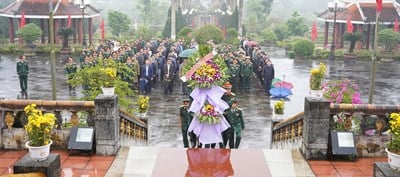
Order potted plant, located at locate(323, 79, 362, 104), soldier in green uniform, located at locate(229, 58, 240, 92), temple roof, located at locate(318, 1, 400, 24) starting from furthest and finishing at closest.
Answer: temple roof, located at locate(318, 1, 400, 24), soldier in green uniform, located at locate(229, 58, 240, 92), potted plant, located at locate(323, 79, 362, 104)

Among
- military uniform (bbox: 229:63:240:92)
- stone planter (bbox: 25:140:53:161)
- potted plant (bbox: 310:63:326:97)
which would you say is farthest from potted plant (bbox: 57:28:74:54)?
stone planter (bbox: 25:140:53:161)

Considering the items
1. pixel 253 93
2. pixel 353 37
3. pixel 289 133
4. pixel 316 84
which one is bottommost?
pixel 253 93

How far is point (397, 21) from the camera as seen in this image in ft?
115

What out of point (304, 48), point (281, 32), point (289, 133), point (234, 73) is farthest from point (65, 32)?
point (289, 133)

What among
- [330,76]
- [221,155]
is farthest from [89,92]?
[330,76]

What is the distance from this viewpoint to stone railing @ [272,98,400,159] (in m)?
8.00

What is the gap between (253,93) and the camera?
19.2m

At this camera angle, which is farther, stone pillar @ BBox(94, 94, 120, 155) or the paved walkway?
stone pillar @ BBox(94, 94, 120, 155)

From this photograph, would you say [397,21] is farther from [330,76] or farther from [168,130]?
[168,130]

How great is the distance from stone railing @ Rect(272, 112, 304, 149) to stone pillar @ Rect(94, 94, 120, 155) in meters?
3.22

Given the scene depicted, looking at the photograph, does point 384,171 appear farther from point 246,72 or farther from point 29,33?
point 29,33

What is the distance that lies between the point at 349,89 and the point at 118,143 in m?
5.48

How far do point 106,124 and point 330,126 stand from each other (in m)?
A: 3.70

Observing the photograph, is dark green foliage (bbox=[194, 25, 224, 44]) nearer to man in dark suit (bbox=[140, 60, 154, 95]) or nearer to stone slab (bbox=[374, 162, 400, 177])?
man in dark suit (bbox=[140, 60, 154, 95])
